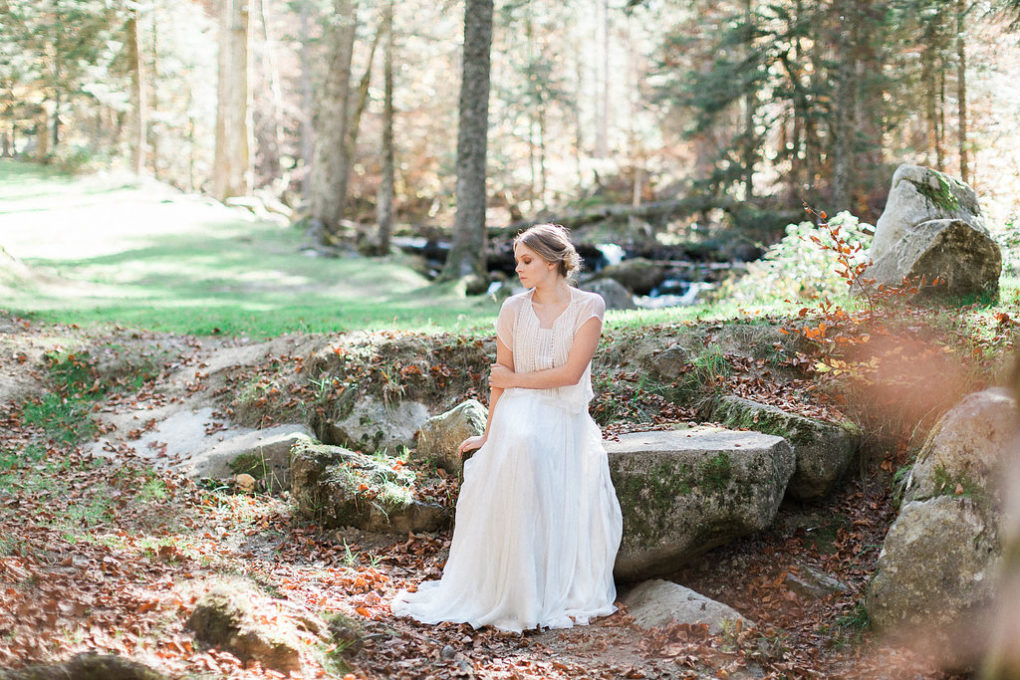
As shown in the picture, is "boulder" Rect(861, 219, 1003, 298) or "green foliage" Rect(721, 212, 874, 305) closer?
"boulder" Rect(861, 219, 1003, 298)

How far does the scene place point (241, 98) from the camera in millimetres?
27234

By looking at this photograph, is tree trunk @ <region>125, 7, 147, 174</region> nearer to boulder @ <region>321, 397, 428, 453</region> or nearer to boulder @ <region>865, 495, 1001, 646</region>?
boulder @ <region>321, 397, 428, 453</region>

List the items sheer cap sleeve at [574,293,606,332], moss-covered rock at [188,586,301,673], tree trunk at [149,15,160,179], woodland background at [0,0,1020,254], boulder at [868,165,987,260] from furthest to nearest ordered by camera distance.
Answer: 1. tree trunk at [149,15,160,179]
2. woodland background at [0,0,1020,254]
3. boulder at [868,165,987,260]
4. sheer cap sleeve at [574,293,606,332]
5. moss-covered rock at [188,586,301,673]

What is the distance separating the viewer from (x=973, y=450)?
455 cm

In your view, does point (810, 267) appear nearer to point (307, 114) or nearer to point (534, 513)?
point (534, 513)

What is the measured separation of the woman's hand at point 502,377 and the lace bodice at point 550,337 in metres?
0.09

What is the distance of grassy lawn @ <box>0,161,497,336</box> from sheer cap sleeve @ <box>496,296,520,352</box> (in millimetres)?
3635

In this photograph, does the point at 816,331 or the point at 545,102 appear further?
the point at 545,102

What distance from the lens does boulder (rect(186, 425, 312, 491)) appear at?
710 cm

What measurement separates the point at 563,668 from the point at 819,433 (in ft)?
8.71

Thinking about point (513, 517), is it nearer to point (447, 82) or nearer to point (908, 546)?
point (908, 546)

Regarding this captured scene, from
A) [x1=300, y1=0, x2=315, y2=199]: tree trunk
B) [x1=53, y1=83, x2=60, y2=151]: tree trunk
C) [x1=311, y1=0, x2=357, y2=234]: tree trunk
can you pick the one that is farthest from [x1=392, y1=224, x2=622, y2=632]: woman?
[x1=300, y1=0, x2=315, y2=199]: tree trunk

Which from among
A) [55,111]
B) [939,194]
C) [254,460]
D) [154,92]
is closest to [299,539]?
[254,460]

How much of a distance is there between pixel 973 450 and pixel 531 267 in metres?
2.67
